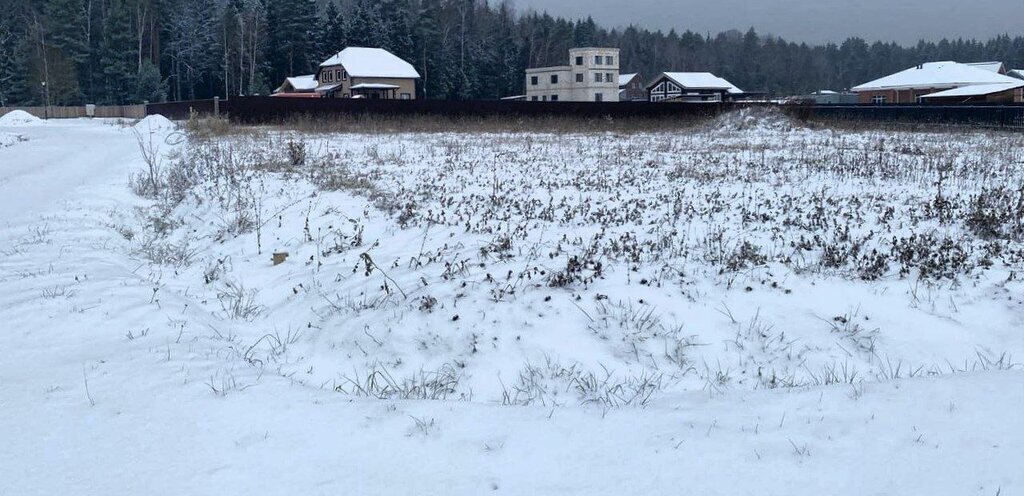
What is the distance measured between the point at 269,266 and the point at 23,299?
2.44 m

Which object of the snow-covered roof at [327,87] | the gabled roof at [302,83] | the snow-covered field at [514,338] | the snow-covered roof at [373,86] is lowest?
the snow-covered field at [514,338]

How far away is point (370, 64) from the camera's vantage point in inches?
2488

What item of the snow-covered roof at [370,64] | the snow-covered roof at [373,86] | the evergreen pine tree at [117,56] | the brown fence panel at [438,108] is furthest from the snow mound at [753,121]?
the evergreen pine tree at [117,56]

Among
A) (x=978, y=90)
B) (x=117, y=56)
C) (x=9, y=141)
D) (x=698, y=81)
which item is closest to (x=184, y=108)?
(x=9, y=141)

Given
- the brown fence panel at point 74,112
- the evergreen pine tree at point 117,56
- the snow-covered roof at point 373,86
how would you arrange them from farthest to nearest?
the evergreen pine tree at point 117,56
the brown fence panel at point 74,112
the snow-covered roof at point 373,86

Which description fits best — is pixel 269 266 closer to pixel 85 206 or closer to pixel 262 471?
pixel 85 206

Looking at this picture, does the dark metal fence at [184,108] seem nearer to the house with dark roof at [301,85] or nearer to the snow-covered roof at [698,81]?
the house with dark roof at [301,85]

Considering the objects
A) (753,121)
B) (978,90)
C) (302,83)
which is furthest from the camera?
(302,83)

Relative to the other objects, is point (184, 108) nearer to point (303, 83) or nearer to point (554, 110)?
point (554, 110)

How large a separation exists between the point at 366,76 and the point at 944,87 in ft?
160

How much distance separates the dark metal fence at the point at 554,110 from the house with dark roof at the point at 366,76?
19.8m

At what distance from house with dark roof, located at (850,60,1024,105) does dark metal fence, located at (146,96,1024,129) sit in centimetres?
2276

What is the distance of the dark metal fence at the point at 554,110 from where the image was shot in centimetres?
3297

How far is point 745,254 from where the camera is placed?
7551mm
